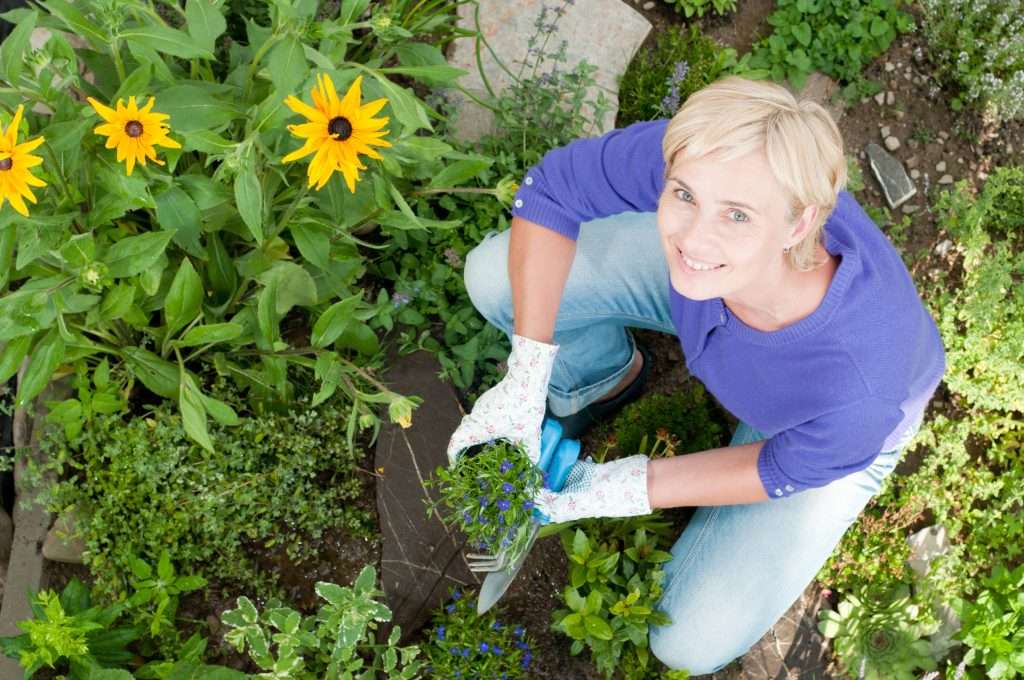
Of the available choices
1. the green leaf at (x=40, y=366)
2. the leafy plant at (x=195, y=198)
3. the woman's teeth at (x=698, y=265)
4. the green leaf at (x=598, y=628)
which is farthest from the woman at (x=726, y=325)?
the green leaf at (x=40, y=366)

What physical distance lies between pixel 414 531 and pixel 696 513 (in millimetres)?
701

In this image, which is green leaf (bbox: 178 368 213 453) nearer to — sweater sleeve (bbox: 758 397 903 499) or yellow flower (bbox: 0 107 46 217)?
yellow flower (bbox: 0 107 46 217)

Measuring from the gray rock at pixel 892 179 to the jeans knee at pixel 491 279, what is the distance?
129 cm

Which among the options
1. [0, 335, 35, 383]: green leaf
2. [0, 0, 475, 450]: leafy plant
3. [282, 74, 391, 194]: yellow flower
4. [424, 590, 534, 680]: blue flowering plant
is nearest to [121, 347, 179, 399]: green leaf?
[0, 0, 475, 450]: leafy plant

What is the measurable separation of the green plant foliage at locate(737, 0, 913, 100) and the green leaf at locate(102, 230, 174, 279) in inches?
67.9

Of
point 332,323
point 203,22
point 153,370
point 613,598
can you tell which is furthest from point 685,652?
point 203,22

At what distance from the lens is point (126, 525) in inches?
86.3

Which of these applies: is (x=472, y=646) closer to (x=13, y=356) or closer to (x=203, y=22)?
(x=13, y=356)

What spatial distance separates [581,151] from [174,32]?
31.0 inches

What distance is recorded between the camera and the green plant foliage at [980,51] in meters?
2.73

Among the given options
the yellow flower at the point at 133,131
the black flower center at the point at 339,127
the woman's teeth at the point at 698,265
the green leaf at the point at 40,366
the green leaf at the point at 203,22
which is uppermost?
the green leaf at the point at 203,22

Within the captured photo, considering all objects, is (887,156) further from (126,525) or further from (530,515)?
(126,525)

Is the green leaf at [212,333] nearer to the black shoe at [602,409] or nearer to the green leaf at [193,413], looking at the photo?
the green leaf at [193,413]

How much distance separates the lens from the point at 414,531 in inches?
95.5
